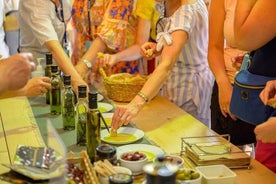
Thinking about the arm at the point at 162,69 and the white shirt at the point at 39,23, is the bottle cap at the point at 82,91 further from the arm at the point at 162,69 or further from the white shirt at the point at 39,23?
the white shirt at the point at 39,23

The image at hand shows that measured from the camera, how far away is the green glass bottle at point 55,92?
6.30 feet

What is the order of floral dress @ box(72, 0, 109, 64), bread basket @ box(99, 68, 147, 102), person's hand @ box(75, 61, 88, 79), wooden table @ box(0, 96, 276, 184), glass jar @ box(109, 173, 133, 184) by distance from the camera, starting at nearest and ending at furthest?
glass jar @ box(109, 173, 133, 184)
wooden table @ box(0, 96, 276, 184)
bread basket @ box(99, 68, 147, 102)
person's hand @ box(75, 61, 88, 79)
floral dress @ box(72, 0, 109, 64)

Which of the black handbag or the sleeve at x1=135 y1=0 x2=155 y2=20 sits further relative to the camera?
the sleeve at x1=135 y1=0 x2=155 y2=20

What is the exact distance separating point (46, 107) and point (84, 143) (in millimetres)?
511

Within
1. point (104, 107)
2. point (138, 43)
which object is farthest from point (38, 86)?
point (138, 43)

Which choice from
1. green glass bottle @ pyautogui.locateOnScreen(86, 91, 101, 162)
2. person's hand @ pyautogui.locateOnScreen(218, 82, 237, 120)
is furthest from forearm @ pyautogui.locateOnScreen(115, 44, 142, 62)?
green glass bottle @ pyautogui.locateOnScreen(86, 91, 101, 162)

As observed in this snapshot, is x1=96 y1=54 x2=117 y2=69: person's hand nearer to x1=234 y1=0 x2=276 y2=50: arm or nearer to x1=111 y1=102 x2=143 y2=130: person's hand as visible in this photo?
x1=111 y1=102 x2=143 y2=130: person's hand

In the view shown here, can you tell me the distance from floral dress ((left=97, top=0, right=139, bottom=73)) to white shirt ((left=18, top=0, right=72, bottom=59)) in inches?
11.0

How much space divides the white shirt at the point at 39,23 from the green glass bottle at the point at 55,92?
470 mm

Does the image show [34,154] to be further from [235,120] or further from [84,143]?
[235,120]

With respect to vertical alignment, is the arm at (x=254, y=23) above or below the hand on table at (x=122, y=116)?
above

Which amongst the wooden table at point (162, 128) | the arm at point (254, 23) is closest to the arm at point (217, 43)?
the wooden table at point (162, 128)

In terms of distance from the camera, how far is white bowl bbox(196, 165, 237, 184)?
124cm

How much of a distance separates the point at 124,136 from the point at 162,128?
20 cm
